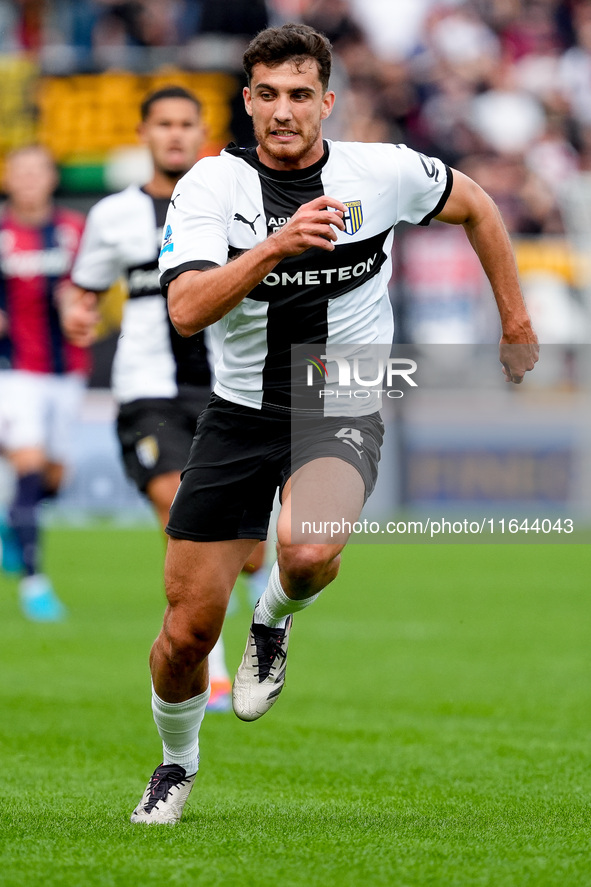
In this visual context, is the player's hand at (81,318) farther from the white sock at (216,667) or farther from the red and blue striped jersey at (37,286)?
the red and blue striped jersey at (37,286)

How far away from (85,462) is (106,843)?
1246cm

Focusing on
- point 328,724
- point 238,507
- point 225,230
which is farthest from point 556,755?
point 225,230

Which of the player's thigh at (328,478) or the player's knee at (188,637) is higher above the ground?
the player's thigh at (328,478)

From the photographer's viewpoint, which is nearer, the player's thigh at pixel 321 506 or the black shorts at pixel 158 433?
the player's thigh at pixel 321 506

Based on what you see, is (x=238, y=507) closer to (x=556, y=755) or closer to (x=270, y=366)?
(x=270, y=366)

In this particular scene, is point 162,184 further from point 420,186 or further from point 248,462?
point 248,462

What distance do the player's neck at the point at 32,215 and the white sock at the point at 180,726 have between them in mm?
6919

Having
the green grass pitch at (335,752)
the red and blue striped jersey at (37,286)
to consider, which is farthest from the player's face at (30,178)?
the green grass pitch at (335,752)

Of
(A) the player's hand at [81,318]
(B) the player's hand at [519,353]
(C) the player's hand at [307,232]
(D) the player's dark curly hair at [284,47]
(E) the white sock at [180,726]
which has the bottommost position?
(E) the white sock at [180,726]

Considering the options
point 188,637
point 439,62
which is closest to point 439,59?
point 439,62

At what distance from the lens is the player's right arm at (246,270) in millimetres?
3781

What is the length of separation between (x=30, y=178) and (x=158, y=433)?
13.2 feet

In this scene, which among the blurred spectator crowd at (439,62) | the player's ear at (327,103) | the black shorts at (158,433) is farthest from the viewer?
the blurred spectator crowd at (439,62)

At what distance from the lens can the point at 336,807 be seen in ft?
14.7
